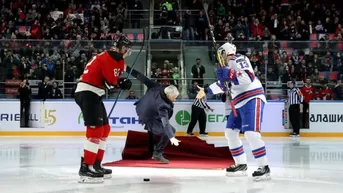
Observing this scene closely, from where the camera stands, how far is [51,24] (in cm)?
2200

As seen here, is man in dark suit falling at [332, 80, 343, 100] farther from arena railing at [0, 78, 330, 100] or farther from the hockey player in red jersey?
the hockey player in red jersey

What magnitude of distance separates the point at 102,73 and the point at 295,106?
10.2 m

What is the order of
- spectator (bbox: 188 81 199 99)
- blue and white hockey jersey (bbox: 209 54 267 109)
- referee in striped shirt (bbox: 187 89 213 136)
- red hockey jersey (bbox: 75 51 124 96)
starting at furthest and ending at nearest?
spectator (bbox: 188 81 199 99)
referee in striped shirt (bbox: 187 89 213 136)
blue and white hockey jersey (bbox: 209 54 267 109)
red hockey jersey (bbox: 75 51 124 96)

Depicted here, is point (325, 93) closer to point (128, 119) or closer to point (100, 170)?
point (128, 119)

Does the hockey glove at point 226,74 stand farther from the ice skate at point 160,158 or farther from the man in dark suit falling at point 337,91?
the man in dark suit falling at point 337,91

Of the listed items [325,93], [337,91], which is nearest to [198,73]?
[325,93]

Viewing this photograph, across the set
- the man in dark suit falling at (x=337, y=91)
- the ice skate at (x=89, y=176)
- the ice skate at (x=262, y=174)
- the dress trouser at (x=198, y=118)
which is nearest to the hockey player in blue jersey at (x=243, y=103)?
the ice skate at (x=262, y=174)

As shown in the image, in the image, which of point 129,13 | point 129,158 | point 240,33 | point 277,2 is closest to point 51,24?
point 129,13

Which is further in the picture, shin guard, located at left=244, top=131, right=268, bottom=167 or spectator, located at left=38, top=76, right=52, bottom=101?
spectator, located at left=38, top=76, right=52, bottom=101

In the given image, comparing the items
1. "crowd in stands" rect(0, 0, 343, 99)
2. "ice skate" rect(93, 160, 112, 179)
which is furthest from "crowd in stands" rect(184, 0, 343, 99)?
"ice skate" rect(93, 160, 112, 179)

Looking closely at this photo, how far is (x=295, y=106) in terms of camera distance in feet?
53.8

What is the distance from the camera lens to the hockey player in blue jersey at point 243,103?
745 cm

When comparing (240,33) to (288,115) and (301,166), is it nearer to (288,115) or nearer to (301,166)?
(288,115)

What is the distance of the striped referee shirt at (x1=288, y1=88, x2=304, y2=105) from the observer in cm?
1642
